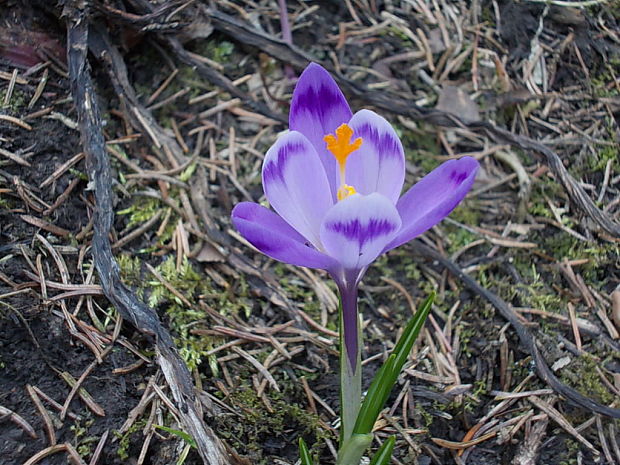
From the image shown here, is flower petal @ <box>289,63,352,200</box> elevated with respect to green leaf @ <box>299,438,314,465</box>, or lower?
elevated

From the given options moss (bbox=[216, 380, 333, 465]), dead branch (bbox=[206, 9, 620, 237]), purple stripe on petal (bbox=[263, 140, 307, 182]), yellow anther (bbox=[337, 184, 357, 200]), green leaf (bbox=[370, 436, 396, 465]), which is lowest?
moss (bbox=[216, 380, 333, 465])

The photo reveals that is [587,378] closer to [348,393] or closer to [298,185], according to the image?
[348,393]

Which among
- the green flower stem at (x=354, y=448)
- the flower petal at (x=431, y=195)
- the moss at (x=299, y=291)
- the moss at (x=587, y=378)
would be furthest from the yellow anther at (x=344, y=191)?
the moss at (x=587, y=378)

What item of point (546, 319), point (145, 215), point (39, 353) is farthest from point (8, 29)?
point (546, 319)

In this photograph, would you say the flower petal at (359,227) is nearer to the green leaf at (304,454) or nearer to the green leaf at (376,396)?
the green leaf at (376,396)

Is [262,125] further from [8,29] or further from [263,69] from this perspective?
[8,29]

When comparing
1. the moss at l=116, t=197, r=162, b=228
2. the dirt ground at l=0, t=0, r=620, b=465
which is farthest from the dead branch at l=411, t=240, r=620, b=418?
the moss at l=116, t=197, r=162, b=228

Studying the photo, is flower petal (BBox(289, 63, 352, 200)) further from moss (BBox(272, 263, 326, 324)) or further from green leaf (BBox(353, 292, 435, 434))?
moss (BBox(272, 263, 326, 324))
